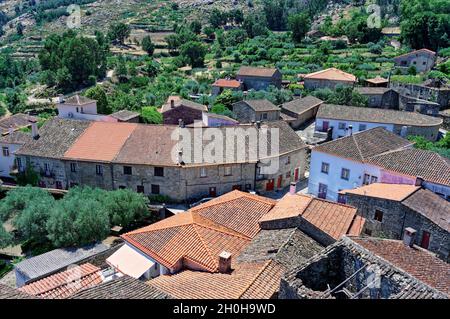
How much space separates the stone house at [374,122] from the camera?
46.0 m

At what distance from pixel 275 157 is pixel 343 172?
686 cm

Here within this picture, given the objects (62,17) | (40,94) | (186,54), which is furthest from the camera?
(62,17)

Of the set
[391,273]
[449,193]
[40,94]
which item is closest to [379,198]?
[449,193]

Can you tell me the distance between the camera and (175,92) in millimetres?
78562

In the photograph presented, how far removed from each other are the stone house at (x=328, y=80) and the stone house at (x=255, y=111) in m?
17.6

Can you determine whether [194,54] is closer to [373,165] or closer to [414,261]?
[373,165]

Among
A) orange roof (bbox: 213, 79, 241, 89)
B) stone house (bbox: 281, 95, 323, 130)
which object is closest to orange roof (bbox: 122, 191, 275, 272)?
stone house (bbox: 281, 95, 323, 130)

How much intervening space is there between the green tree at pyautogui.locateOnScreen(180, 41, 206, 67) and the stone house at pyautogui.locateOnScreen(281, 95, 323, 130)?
51155 mm

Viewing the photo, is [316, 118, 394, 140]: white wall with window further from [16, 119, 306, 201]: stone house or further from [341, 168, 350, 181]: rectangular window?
[341, 168, 350, 181]: rectangular window

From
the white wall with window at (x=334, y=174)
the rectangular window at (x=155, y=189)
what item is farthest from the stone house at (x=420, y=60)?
the rectangular window at (x=155, y=189)

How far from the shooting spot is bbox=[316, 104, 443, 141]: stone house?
4597cm

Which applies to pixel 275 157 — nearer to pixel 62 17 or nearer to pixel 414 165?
pixel 414 165

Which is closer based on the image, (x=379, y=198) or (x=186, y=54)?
(x=379, y=198)

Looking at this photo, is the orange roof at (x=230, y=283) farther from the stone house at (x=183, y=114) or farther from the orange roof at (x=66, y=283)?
the stone house at (x=183, y=114)
